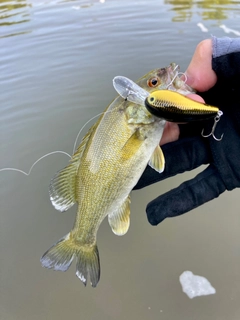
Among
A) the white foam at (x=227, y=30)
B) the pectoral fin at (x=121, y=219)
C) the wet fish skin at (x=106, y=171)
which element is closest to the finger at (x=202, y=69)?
the wet fish skin at (x=106, y=171)

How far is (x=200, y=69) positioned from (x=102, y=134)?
0.76 m

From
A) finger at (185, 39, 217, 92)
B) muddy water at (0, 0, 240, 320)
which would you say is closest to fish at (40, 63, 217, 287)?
finger at (185, 39, 217, 92)

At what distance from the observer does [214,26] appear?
6.65 meters

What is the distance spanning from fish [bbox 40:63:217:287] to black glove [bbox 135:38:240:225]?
442 mm

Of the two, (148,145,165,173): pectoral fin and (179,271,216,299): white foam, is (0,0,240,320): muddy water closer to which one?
(179,271,216,299): white foam

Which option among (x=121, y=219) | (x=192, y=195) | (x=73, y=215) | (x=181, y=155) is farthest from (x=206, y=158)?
(x=73, y=215)

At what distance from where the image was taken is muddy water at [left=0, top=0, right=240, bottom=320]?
2355 millimetres

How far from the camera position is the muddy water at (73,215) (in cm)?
236

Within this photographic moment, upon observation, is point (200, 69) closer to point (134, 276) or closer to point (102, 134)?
point (102, 134)

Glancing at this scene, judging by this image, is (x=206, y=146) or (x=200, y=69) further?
(x=206, y=146)

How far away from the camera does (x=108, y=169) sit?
170 cm

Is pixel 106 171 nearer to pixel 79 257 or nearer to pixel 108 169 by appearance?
pixel 108 169

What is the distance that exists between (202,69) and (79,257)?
4.53 ft

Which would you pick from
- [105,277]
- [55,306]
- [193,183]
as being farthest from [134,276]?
[193,183]
